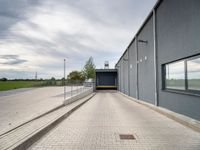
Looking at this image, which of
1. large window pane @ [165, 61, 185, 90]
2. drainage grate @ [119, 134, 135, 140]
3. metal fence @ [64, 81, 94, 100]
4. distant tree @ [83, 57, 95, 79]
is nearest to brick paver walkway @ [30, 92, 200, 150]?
drainage grate @ [119, 134, 135, 140]

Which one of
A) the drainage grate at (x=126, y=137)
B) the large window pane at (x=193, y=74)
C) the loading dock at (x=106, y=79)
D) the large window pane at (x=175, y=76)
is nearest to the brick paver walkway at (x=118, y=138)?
the drainage grate at (x=126, y=137)

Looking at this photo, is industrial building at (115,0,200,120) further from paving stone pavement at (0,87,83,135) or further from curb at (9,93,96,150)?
paving stone pavement at (0,87,83,135)

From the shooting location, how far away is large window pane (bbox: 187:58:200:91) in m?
7.33

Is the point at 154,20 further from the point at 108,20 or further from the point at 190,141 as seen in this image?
the point at 190,141

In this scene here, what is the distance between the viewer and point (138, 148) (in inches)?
196

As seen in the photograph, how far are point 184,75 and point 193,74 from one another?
87 centimetres

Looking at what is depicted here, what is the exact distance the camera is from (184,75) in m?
8.60

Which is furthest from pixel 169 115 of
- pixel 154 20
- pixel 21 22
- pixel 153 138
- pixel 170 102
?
pixel 21 22

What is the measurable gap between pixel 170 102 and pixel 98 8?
7.04m

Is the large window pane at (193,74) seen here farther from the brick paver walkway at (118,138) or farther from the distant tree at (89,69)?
the distant tree at (89,69)

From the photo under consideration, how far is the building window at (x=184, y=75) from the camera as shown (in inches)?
294

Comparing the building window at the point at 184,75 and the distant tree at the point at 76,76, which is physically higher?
the distant tree at the point at 76,76

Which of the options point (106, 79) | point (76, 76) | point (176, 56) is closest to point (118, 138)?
point (176, 56)

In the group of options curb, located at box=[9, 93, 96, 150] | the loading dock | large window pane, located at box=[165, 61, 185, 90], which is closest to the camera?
curb, located at box=[9, 93, 96, 150]
